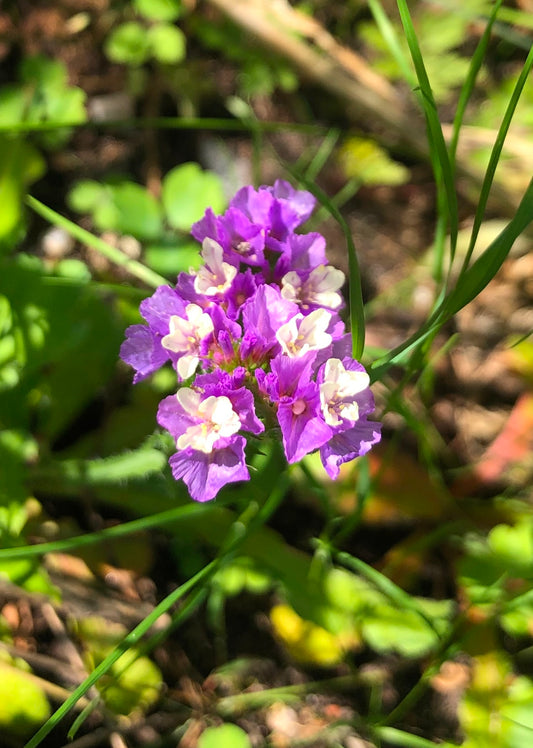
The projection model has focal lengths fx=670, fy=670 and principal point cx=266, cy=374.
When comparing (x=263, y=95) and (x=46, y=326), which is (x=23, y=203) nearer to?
(x=46, y=326)

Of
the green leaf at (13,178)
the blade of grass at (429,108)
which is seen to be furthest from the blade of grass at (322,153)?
the blade of grass at (429,108)

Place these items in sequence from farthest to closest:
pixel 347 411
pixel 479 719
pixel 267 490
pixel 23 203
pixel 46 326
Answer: pixel 23 203, pixel 479 719, pixel 46 326, pixel 267 490, pixel 347 411

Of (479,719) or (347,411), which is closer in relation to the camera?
(347,411)

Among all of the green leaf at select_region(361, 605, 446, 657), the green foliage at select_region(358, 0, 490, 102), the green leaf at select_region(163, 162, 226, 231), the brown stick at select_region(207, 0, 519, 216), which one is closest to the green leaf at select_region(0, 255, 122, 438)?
the green leaf at select_region(163, 162, 226, 231)

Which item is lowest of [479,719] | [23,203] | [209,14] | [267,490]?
[479,719]

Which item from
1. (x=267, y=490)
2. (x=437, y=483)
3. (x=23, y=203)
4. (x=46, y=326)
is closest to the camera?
(x=267, y=490)

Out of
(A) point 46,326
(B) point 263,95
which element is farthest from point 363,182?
(A) point 46,326

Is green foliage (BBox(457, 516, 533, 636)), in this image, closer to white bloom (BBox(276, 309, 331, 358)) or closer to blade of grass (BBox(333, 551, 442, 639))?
blade of grass (BBox(333, 551, 442, 639))

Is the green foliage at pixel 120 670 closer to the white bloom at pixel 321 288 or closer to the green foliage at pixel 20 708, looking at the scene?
the green foliage at pixel 20 708
